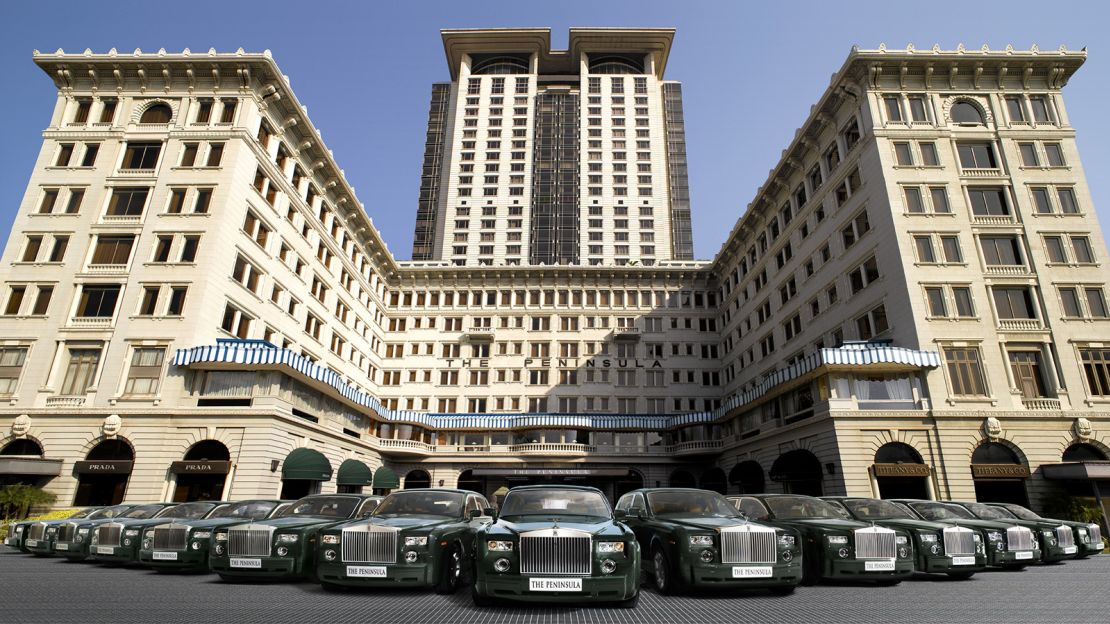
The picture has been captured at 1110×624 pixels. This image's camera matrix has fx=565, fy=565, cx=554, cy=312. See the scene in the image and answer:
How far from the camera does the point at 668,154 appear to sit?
92938mm

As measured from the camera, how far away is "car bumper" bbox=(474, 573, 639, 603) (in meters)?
7.77

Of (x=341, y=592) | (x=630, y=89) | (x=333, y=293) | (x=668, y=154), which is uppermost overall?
Answer: (x=630, y=89)

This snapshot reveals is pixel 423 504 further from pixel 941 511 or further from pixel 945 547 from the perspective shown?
pixel 941 511

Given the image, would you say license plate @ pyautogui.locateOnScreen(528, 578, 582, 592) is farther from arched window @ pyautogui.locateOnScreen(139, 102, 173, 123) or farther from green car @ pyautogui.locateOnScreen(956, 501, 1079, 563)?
arched window @ pyautogui.locateOnScreen(139, 102, 173, 123)

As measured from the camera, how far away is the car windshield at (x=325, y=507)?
11.8 meters

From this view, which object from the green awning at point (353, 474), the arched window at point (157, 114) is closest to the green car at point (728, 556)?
the green awning at point (353, 474)

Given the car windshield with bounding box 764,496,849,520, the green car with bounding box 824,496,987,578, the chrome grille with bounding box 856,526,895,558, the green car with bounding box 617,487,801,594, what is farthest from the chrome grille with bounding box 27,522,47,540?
the green car with bounding box 824,496,987,578

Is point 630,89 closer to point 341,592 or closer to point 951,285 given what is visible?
point 951,285

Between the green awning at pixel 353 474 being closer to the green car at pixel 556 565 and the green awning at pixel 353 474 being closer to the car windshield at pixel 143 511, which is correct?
the car windshield at pixel 143 511

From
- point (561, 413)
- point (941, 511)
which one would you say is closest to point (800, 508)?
point (941, 511)

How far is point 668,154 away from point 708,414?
191ft

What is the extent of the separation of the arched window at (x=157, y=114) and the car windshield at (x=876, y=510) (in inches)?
1618

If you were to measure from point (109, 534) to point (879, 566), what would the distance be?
16557mm

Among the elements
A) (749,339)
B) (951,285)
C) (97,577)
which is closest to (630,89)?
(749,339)
